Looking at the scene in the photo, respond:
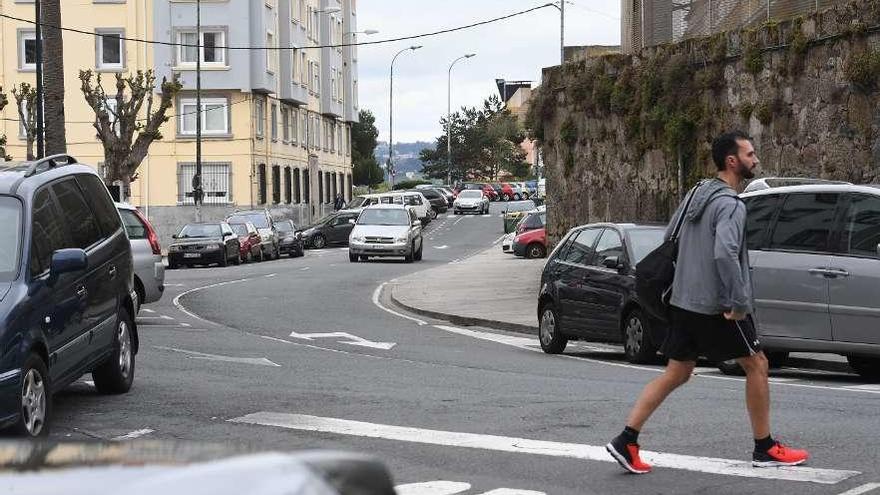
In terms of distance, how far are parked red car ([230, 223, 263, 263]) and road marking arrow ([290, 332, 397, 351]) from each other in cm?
2736

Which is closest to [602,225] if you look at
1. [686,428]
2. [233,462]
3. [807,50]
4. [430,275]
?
[807,50]

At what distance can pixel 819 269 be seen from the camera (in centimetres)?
1386

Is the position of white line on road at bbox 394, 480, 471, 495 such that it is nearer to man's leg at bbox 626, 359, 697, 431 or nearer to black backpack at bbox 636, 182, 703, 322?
man's leg at bbox 626, 359, 697, 431

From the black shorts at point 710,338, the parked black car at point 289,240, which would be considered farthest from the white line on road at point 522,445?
the parked black car at point 289,240

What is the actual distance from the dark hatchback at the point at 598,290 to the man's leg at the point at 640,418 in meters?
7.35

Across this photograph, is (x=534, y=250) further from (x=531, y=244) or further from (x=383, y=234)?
(x=383, y=234)

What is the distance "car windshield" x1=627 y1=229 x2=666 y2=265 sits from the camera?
54.6 ft

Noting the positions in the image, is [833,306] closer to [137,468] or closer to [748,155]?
[748,155]

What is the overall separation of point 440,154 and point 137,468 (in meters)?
148

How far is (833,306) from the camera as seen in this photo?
13.8 metres

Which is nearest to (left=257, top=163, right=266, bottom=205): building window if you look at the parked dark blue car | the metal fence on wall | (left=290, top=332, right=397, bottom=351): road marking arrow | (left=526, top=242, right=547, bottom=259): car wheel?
(left=526, top=242, right=547, bottom=259): car wheel

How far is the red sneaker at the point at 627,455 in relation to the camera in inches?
332

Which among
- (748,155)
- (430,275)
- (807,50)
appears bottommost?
(430,275)

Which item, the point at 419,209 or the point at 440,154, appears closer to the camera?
the point at 419,209
